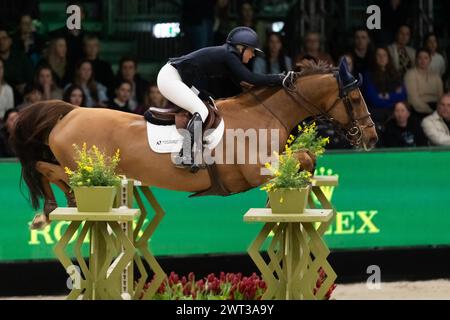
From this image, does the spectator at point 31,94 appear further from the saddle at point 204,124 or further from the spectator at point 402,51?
the spectator at point 402,51

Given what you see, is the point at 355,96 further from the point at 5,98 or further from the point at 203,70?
the point at 5,98

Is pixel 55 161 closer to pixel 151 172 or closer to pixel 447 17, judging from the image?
pixel 151 172

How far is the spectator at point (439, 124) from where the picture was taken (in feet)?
42.8

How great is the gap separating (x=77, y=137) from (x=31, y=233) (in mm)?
2007

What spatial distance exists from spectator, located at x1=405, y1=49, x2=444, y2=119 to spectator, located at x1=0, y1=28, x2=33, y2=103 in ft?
12.6

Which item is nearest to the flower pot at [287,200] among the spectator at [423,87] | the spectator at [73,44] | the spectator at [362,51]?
the spectator at [73,44]

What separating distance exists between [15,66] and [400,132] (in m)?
3.78

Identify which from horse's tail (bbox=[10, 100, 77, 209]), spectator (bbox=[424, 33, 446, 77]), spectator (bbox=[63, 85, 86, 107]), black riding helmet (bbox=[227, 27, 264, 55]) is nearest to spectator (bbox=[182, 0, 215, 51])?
spectator (bbox=[63, 85, 86, 107])

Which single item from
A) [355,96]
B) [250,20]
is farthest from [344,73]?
[250,20]

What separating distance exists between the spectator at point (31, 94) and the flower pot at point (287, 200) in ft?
13.5

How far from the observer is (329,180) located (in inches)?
412

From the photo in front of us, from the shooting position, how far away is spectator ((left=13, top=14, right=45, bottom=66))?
13.3 m

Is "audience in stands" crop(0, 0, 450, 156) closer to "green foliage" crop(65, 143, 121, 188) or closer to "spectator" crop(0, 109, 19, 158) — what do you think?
"spectator" crop(0, 109, 19, 158)

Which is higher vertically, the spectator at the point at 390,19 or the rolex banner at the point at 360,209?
the spectator at the point at 390,19
